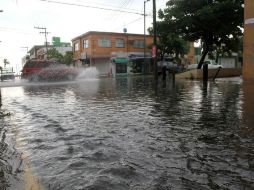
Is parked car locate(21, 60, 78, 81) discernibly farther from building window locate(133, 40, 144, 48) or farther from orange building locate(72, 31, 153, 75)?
building window locate(133, 40, 144, 48)

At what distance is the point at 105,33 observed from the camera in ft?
170

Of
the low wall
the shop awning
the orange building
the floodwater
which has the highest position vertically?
the orange building

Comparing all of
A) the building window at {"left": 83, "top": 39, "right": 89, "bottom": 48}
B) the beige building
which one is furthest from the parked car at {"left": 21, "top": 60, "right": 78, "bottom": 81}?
the building window at {"left": 83, "top": 39, "right": 89, "bottom": 48}

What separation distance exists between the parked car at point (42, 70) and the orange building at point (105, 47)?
71.0ft

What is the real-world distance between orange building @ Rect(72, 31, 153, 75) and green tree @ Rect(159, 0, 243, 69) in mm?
22515

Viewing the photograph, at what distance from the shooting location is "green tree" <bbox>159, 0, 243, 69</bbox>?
27328 millimetres

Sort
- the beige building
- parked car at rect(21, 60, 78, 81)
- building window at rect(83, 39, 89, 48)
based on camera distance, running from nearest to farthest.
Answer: the beige building → parked car at rect(21, 60, 78, 81) → building window at rect(83, 39, 89, 48)

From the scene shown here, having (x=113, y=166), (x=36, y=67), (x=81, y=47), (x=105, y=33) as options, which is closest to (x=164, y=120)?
(x=113, y=166)

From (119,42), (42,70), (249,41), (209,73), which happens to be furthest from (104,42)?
(249,41)

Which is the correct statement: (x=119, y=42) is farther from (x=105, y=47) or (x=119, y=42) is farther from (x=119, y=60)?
(x=119, y=60)

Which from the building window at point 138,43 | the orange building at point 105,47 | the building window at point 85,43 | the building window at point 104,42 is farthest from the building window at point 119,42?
the building window at point 85,43

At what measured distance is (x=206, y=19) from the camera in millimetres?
27312

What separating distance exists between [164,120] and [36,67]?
22.8 m

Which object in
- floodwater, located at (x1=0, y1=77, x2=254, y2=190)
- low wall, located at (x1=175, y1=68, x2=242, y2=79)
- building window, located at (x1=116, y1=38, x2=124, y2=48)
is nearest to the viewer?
floodwater, located at (x1=0, y1=77, x2=254, y2=190)
